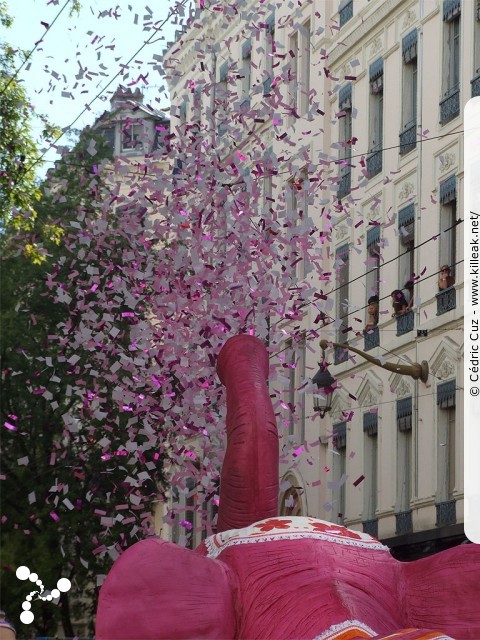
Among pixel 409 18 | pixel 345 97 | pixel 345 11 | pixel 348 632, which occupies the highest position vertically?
pixel 345 11

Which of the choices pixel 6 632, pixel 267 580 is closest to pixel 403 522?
pixel 6 632

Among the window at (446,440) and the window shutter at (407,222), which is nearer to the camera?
the window at (446,440)

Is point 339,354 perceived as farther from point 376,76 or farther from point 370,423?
point 376,76

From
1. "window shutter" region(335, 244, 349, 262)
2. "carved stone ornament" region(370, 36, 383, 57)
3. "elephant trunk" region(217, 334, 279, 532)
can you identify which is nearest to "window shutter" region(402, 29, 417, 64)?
"carved stone ornament" region(370, 36, 383, 57)

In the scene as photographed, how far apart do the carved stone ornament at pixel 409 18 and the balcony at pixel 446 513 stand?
6.62m

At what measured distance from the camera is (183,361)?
816 centimetres

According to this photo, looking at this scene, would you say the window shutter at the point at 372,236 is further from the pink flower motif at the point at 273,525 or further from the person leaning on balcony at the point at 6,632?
the pink flower motif at the point at 273,525

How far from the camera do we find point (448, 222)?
17.9m

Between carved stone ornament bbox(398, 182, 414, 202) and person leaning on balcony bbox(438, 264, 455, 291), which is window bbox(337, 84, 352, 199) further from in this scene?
person leaning on balcony bbox(438, 264, 455, 291)

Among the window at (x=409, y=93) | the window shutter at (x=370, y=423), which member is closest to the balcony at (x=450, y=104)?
the window at (x=409, y=93)

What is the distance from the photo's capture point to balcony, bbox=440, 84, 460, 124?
17.7 m

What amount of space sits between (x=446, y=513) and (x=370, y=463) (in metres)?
2.99

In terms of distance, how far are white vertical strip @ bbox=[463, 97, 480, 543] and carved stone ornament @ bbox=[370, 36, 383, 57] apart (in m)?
15.5

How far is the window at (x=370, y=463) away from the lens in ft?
65.6
